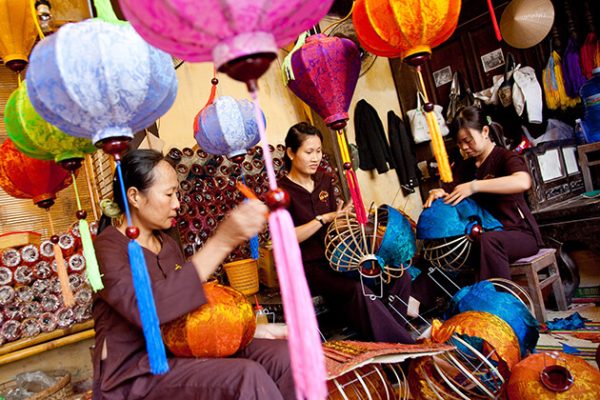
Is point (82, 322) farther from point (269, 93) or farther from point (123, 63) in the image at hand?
point (269, 93)

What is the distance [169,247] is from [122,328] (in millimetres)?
396

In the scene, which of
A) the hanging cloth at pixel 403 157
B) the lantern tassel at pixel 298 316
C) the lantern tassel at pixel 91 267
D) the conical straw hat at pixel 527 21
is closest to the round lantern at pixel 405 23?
the lantern tassel at pixel 298 316

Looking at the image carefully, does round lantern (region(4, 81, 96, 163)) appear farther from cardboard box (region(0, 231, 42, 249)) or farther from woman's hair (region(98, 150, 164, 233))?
cardboard box (region(0, 231, 42, 249))

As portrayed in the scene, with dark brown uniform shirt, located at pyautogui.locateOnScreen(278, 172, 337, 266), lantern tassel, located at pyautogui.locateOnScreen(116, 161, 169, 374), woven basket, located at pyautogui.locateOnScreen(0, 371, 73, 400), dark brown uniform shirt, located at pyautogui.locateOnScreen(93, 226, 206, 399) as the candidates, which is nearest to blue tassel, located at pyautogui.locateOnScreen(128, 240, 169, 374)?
lantern tassel, located at pyautogui.locateOnScreen(116, 161, 169, 374)

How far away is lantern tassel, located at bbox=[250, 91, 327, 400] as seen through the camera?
0.90 m

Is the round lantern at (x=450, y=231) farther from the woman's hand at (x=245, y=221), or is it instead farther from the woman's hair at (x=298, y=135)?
the woman's hand at (x=245, y=221)

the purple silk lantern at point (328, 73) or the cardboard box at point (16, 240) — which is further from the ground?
the purple silk lantern at point (328, 73)

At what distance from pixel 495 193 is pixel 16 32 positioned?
295cm

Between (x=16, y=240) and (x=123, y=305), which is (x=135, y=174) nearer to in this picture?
(x=123, y=305)

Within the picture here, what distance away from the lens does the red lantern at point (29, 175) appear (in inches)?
85.8

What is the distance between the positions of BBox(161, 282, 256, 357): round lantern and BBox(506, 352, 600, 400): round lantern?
1.07 m

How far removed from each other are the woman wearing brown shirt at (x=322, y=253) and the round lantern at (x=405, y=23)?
1.06m

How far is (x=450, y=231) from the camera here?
2.91 metres

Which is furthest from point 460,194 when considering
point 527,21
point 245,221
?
point 527,21
